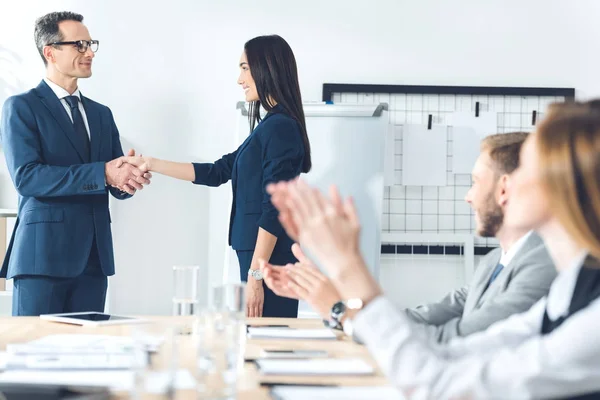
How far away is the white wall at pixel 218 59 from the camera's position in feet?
12.5

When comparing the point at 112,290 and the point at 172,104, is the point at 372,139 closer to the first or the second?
the point at 172,104

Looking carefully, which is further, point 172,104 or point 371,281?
point 172,104

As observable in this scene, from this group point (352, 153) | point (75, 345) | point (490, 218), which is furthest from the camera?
point (352, 153)

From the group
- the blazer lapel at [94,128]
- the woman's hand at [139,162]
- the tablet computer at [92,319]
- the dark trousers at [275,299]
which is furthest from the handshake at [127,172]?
the tablet computer at [92,319]

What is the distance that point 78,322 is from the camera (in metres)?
1.97

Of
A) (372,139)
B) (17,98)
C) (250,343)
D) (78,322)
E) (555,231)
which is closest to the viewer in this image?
(555,231)

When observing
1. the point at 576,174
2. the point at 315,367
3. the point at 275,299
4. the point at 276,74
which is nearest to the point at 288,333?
the point at 315,367

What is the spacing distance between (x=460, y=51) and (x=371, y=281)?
3.00 meters

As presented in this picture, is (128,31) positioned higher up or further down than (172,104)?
higher up

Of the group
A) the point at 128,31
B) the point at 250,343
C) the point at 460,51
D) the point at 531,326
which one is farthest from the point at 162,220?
the point at 531,326

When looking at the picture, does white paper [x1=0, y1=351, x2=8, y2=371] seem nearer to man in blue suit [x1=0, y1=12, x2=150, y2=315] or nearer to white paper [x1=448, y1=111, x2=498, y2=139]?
man in blue suit [x1=0, y1=12, x2=150, y2=315]

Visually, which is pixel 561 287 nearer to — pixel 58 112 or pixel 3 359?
pixel 3 359

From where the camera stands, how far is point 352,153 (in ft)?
12.0

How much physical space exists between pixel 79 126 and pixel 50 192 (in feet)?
1.10
